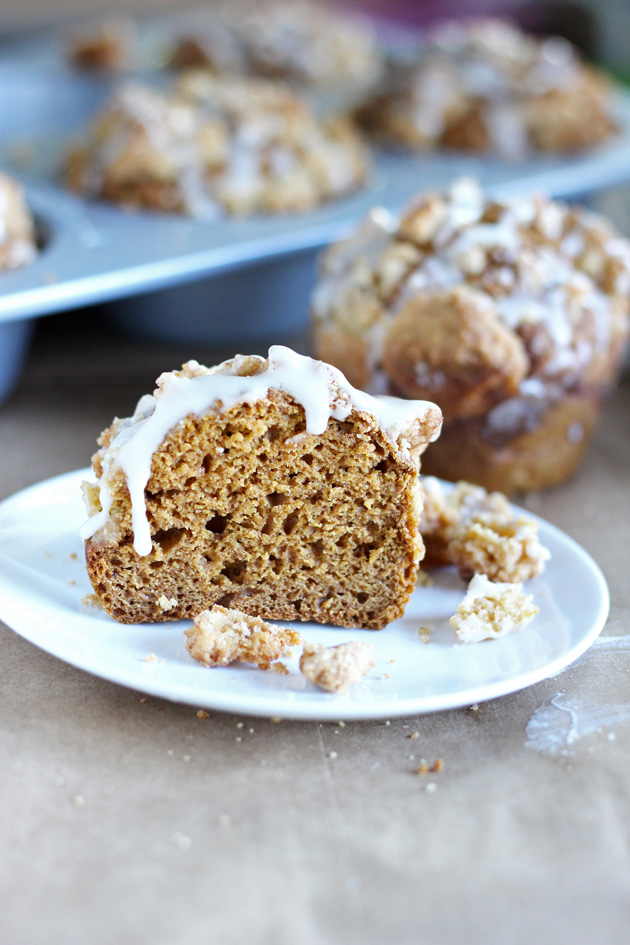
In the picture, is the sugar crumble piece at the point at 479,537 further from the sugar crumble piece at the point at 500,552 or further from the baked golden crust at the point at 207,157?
the baked golden crust at the point at 207,157

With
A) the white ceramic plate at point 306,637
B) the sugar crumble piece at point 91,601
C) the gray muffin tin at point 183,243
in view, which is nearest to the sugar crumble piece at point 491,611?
the white ceramic plate at point 306,637

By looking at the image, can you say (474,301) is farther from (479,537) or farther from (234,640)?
(234,640)

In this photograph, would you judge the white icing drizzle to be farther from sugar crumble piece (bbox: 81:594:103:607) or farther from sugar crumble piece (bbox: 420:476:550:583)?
sugar crumble piece (bbox: 420:476:550:583)

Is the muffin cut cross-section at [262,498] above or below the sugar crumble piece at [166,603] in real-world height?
above

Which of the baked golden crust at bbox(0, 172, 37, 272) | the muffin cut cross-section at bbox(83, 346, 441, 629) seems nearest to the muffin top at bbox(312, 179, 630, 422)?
the muffin cut cross-section at bbox(83, 346, 441, 629)

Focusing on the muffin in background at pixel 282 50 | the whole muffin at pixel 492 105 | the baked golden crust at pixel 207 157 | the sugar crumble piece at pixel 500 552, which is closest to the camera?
the sugar crumble piece at pixel 500 552

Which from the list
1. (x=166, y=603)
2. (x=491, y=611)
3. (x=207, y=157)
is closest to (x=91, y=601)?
(x=166, y=603)
